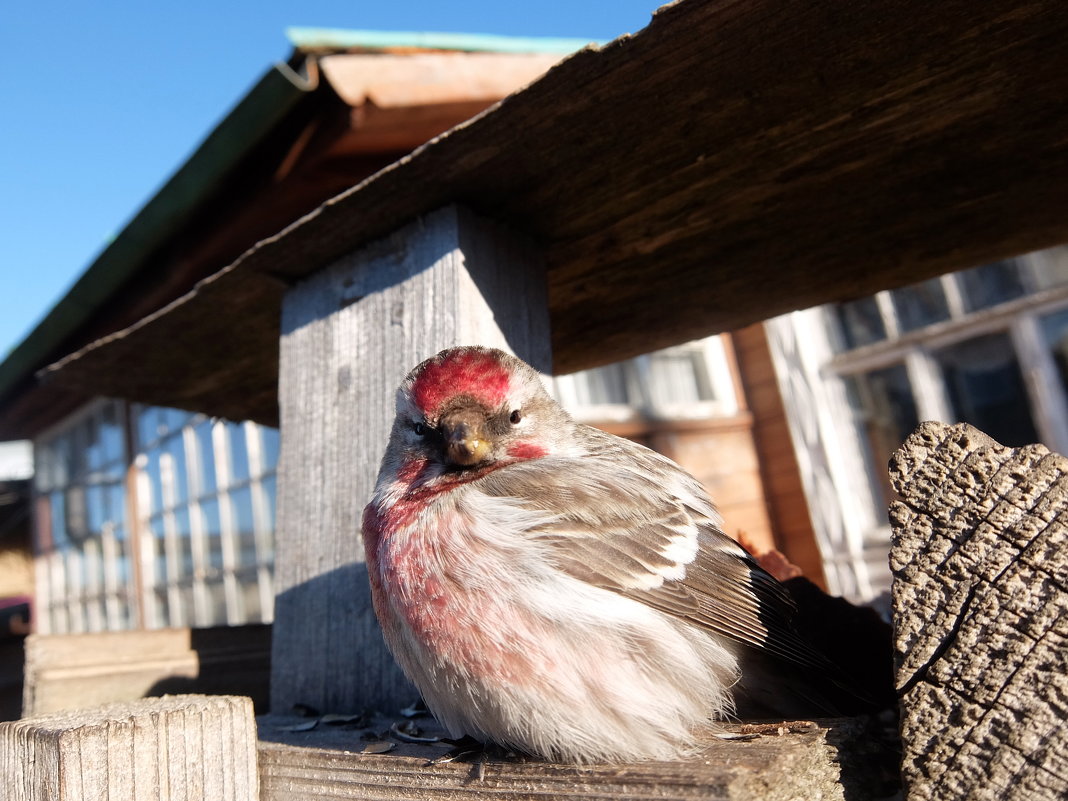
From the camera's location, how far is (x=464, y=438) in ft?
5.96

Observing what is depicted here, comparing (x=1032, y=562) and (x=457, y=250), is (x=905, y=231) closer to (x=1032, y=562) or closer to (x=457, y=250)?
(x=457, y=250)

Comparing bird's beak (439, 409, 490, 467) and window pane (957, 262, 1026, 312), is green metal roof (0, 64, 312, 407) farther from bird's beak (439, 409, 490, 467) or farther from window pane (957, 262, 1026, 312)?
window pane (957, 262, 1026, 312)

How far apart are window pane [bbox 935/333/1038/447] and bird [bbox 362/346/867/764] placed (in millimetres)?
5873

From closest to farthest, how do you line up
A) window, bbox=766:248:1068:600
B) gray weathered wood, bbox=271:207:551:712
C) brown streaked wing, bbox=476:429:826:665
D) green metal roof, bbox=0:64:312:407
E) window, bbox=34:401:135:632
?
brown streaked wing, bbox=476:429:826:665
gray weathered wood, bbox=271:207:551:712
green metal roof, bbox=0:64:312:407
window, bbox=766:248:1068:600
window, bbox=34:401:135:632

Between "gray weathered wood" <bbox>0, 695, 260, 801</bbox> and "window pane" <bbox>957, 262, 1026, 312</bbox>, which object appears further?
"window pane" <bbox>957, 262, 1026, 312</bbox>

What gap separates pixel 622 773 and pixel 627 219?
145 centimetres

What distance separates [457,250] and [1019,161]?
143 centimetres

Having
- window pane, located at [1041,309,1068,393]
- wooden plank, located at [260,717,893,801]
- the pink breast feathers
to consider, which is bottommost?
wooden plank, located at [260,717,893,801]

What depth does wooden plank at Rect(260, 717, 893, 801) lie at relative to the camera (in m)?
1.17

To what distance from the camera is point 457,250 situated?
2.17 m

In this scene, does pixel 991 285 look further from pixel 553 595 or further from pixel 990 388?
pixel 553 595

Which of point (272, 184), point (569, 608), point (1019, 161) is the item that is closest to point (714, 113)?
point (1019, 161)

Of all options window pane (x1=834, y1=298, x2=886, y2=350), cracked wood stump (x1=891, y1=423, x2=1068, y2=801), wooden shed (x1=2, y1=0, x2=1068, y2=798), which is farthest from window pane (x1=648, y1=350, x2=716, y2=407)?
cracked wood stump (x1=891, y1=423, x2=1068, y2=801)

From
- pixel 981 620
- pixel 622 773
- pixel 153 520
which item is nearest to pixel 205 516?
pixel 153 520
